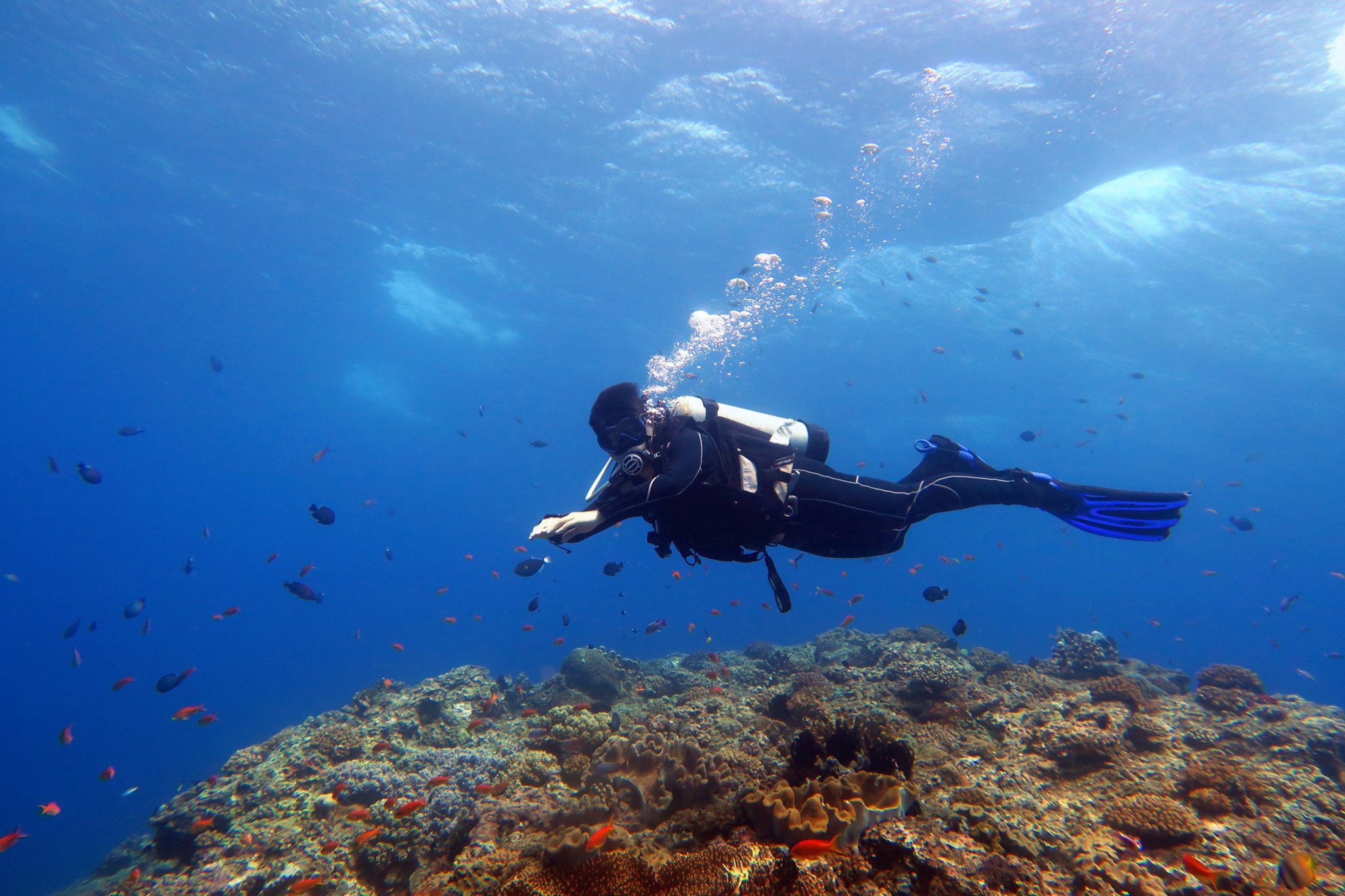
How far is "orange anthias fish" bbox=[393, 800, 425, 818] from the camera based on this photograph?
5.78 m

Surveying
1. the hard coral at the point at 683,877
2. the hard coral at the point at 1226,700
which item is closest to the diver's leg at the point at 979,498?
the hard coral at the point at 1226,700

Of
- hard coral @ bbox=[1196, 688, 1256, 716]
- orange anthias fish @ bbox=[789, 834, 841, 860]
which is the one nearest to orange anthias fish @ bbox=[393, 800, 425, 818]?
orange anthias fish @ bbox=[789, 834, 841, 860]

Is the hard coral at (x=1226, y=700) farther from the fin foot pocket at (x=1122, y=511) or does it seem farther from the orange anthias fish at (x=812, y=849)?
the orange anthias fish at (x=812, y=849)

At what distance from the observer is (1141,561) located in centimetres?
10962

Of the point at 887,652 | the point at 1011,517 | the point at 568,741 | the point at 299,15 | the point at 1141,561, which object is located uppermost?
the point at 1141,561

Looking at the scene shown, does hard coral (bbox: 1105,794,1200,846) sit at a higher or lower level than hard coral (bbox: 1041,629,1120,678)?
lower

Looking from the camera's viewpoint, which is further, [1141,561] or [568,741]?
[1141,561]

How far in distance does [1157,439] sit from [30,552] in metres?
157

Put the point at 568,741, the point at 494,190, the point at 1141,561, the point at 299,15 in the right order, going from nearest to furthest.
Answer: the point at 568,741, the point at 299,15, the point at 494,190, the point at 1141,561

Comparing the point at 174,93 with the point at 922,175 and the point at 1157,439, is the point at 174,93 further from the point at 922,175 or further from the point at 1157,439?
the point at 1157,439

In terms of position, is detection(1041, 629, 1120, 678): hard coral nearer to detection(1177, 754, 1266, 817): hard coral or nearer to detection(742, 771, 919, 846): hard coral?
detection(1177, 754, 1266, 817): hard coral

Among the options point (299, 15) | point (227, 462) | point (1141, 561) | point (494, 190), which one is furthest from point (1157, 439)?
point (227, 462)

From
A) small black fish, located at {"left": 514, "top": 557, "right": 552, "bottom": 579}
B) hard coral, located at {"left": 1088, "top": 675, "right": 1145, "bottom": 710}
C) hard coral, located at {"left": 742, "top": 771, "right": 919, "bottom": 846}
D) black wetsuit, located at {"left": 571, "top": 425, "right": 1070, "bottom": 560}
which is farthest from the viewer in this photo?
small black fish, located at {"left": 514, "top": 557, "right": 552, "bottom": 579}

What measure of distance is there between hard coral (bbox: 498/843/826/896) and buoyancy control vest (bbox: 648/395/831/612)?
7.79 ft
